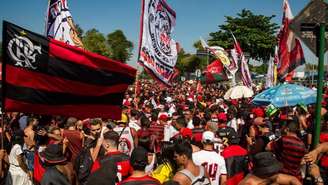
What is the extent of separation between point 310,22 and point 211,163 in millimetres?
2388

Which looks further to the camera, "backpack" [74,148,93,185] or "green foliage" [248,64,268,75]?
"green foliage" [248,64,268,75]

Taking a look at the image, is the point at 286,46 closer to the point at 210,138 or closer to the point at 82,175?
the point at 210,138

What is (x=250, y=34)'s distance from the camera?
165 feet

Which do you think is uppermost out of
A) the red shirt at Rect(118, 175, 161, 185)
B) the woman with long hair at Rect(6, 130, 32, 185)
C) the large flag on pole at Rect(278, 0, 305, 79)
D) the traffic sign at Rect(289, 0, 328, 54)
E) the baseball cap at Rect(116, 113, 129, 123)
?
the large flag on pole at Rect(278, 0, 305, 79)

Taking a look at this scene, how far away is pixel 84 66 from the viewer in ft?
19.9

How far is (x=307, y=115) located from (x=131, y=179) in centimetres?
791

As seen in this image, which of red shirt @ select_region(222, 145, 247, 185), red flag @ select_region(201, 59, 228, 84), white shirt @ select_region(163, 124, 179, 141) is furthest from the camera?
red flag @ select_region(201, 59, 228, 84)

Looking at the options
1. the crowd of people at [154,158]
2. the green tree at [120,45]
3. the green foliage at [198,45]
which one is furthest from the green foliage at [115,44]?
the crowd of people at [154,158]

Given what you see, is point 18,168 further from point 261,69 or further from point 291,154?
point 261,69

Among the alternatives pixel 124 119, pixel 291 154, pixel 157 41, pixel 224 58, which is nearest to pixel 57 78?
pixel 291 154

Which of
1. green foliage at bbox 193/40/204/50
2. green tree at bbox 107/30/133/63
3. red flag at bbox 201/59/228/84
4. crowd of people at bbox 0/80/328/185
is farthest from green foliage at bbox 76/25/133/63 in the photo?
crowd of people at bbox 0/80/328/185

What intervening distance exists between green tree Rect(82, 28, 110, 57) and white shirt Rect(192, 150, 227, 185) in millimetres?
64287

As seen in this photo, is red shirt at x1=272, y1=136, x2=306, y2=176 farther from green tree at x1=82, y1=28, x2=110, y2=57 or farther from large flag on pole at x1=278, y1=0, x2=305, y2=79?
green tree at x1=82, y1=28, x2=110, y2=57

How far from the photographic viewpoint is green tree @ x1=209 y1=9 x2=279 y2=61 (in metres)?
50.0
